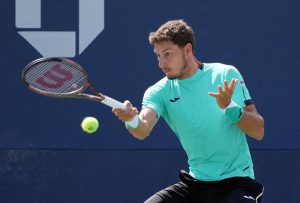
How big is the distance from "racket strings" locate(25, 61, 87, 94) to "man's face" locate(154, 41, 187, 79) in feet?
1.42

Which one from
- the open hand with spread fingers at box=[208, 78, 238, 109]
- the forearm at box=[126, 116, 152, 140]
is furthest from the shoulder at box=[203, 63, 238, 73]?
the forearm at box=[126, 116, 152, 140]

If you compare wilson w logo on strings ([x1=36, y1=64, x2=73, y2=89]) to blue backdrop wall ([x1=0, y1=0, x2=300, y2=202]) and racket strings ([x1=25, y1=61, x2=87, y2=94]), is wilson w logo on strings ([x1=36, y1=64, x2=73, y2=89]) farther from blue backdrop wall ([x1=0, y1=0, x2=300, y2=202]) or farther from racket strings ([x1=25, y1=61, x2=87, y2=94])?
blue backdrop wall ([x1=0, y1=0, x2=300, y2=202])

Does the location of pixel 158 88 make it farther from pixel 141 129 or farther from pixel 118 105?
pixel 118 105

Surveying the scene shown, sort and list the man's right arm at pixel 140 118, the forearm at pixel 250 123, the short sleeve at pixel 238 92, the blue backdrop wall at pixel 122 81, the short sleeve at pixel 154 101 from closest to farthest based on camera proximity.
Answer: the man's right arm at pixel 140 118, the forearm at pixel 250 123, the short sleeve at pixel 238 92, the short sleeve at pixel 154 101, the blue backdrop wall at pixel 122 81

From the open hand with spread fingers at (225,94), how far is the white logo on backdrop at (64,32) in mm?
2087

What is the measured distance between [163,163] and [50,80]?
1.76 metres

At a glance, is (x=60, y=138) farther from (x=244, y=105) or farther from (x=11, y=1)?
(x=244, y=105)

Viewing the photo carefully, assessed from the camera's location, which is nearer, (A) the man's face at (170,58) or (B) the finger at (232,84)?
(B) the finger at (232,84)

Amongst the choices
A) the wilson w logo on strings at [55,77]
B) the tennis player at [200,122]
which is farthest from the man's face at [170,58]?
the wilson w logo on strings at [55,77]

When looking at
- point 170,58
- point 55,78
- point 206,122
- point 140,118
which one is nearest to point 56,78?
point 55,78

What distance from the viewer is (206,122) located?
411cm

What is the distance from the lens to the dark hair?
412 centimetres

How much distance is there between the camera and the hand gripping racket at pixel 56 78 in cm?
406

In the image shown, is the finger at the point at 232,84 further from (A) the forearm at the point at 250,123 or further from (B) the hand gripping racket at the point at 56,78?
(B) the hand gripping racket at the point at 56,78
